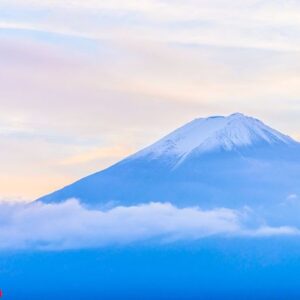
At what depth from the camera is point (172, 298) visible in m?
159

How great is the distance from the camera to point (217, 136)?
120875mm

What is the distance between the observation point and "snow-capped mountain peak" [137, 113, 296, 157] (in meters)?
120

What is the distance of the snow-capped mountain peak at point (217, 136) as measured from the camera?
4734 inches

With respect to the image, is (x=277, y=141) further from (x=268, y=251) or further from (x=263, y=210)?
(x=268, y=251)

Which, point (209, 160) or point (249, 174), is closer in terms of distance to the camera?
point (209, 160)

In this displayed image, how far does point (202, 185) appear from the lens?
13250 centimetres

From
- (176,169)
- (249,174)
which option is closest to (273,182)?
(249,174)

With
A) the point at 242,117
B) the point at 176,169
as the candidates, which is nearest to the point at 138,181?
the point at 176,169

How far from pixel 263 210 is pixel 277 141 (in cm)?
1421

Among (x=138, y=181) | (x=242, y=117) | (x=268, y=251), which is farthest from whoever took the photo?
(x=268, y=251)

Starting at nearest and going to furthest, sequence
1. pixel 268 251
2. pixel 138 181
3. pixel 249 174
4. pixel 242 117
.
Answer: pixel 242 117 → pixel 138 181 → pixel 249 174 → pixel 268 251

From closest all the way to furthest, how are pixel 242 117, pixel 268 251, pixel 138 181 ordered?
pixel 242 117 → pixel 138 181 → pixel 268 251

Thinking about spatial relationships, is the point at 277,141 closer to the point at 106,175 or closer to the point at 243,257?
the point at 106,175

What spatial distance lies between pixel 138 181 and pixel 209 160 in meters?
7.67
